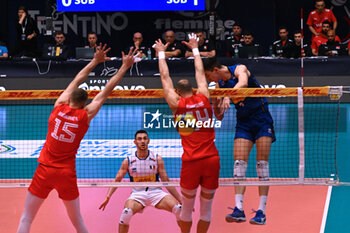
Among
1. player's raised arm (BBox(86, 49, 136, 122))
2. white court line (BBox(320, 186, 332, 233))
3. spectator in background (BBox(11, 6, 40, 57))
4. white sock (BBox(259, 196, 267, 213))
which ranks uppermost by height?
spectator in background (BBox(11, 6, 40, 57))

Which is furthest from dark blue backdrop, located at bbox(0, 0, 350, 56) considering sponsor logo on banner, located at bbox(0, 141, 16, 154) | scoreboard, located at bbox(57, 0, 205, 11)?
sponsor logo on banner, located at bbox(0, 141, 16, 154)

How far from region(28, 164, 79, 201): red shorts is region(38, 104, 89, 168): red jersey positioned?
10cm

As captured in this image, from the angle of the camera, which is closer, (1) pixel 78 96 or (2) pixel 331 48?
(1) pixel 78 96

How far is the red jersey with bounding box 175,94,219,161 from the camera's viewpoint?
9203 millimetres

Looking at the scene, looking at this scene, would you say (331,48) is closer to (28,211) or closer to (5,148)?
(5,148)

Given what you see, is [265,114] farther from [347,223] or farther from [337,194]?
[337,194]

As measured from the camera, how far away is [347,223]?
1113 cm

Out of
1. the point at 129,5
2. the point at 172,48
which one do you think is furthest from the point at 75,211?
the point at 129,5

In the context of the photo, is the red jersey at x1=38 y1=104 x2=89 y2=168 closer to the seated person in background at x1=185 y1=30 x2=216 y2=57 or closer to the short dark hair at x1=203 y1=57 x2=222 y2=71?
the short dark hair at x1=203 y1=57 x2=222 y2=71

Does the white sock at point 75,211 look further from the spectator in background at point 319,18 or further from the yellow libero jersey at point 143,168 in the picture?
the spectator in background at point 319,18

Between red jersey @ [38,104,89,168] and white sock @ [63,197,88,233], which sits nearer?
red jersey @ [38,104,89,168]

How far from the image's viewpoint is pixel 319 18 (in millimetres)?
25734

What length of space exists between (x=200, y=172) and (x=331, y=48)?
15.6 metres

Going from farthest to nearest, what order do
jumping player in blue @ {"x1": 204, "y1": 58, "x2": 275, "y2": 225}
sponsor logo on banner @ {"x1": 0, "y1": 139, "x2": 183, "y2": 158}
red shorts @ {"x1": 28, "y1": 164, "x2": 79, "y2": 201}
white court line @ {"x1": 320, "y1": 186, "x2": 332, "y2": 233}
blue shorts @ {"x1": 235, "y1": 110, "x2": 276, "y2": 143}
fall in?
sponsor logo on banner @ {"x1": 0, "y1": 139, "x2": 183, "y2": 158} → white court line @ {"x1": 320, "y1": 186, "x2": 332, "y2": 233} → blue shorts @ {"x1": 235, "y1": 110, "x2": 276, "y2": 143} → jumping player in blue @ {"x1": 204, "y1": 58, "x2": 275, "y2": 225} → red shorts @ {"x1": 28, "y1": 164, "x2": 79, "y2": 201}
